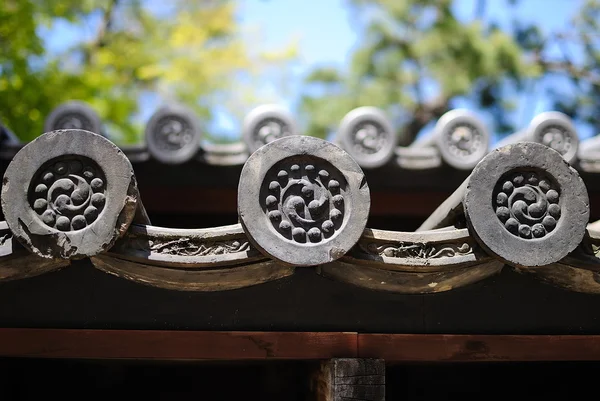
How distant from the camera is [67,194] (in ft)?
6.91

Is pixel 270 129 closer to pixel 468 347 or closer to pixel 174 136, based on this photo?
pixel 174 136

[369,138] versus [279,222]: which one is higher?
[369,138]

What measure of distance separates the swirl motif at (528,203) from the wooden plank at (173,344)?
30.2 inches

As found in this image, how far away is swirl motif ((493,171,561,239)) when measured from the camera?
226 centimetres

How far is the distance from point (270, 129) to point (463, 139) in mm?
1138

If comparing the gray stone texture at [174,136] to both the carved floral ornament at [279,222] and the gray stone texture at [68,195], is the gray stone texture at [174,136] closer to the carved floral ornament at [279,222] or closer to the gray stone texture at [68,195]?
the carved floral ornament at [279,222]

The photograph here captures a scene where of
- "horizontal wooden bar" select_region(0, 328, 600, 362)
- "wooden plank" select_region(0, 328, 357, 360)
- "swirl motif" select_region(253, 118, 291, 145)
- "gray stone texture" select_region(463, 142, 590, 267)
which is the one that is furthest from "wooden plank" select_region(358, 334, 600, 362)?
"swirl motif" select_region(253, 118, 291, 145)

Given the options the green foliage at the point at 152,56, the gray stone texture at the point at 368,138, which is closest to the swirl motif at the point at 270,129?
the gray stone texture at the point at 368,138

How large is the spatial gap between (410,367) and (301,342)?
145cm

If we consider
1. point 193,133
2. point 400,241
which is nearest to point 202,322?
point 400,241

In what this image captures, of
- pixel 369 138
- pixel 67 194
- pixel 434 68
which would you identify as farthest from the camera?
pixel 434 68

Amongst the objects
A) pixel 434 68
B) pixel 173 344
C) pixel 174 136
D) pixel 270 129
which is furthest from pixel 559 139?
pixel 434 68

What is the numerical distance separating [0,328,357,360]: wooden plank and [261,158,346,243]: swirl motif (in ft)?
1.92

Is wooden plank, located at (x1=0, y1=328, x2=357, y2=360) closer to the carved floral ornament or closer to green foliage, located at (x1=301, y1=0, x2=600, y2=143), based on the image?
the carved floral ornament
